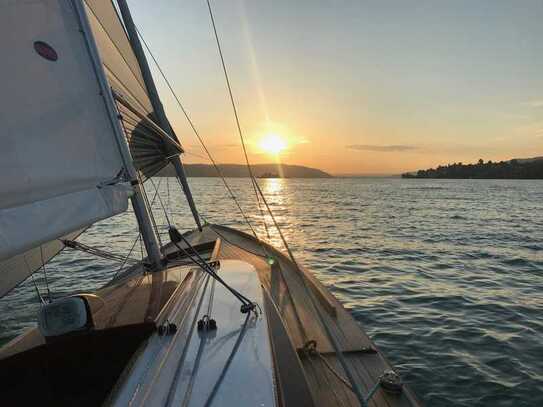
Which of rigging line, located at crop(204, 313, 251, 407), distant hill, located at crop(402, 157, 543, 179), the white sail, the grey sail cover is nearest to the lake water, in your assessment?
rigging line, located at crop(204, 313, 251, 407)

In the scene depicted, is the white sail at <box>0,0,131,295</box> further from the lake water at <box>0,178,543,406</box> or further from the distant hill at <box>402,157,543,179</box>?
the distant hill at <box>402,157,543,179</box>

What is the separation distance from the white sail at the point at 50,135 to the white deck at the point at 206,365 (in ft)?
3.80

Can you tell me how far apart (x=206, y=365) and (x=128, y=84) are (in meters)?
5.04

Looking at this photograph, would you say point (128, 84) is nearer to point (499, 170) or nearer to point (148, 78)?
point (148, 78)

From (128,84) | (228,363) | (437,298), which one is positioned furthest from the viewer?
(437,298)

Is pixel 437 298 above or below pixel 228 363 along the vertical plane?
below

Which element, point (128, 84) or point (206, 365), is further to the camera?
point (128, 84)

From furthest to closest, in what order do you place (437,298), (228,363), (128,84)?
(437,298), (128,84), (228,363)

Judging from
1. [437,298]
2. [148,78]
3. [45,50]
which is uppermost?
[148,78]

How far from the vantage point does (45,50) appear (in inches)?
109

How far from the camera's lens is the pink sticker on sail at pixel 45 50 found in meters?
2.71

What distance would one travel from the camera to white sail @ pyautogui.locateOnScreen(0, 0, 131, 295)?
2.25 meters

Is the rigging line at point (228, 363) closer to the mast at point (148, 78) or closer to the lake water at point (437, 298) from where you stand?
the lake water at point (437, 298)

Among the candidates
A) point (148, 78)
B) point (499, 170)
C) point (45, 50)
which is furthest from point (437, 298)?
point (499, 170)
